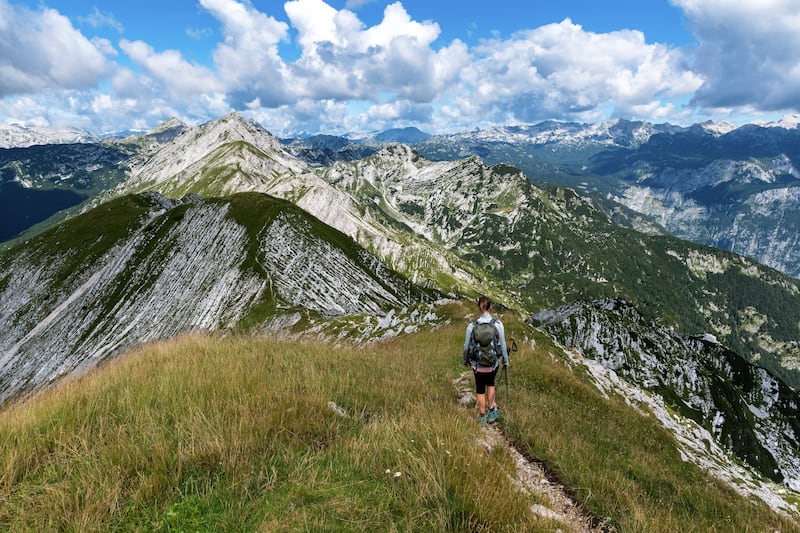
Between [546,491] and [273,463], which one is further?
[546,491]

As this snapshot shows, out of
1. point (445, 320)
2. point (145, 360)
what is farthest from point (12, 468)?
point (445, 320)

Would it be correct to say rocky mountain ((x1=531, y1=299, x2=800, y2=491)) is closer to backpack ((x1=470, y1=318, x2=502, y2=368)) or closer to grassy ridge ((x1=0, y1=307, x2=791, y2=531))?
backpack ((x1=470, y1=318, x2=502, y2=368))

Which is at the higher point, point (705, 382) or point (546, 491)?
point (546, 491)

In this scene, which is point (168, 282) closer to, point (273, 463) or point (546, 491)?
point (273, 463)

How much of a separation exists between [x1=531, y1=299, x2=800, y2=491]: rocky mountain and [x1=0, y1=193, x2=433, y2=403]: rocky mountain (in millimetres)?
48665

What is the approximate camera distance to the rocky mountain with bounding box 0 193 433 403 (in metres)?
74.2

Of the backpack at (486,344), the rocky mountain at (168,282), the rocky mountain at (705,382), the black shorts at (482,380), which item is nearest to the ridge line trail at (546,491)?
the black shorts at (482,380)

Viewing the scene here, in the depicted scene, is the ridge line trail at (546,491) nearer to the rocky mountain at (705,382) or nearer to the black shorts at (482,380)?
the black shorts at (482,380)

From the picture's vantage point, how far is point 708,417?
8138cm

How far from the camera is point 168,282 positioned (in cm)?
8931

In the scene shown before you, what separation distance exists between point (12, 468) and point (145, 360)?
18.9 feet

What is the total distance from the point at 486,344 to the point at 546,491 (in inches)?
178

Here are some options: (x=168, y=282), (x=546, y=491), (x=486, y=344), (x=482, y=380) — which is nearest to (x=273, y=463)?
(x=546, y=491)

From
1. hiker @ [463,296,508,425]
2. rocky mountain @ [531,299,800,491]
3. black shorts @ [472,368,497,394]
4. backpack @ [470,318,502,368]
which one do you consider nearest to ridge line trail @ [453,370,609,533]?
hiker @ [463,296,508,425]
